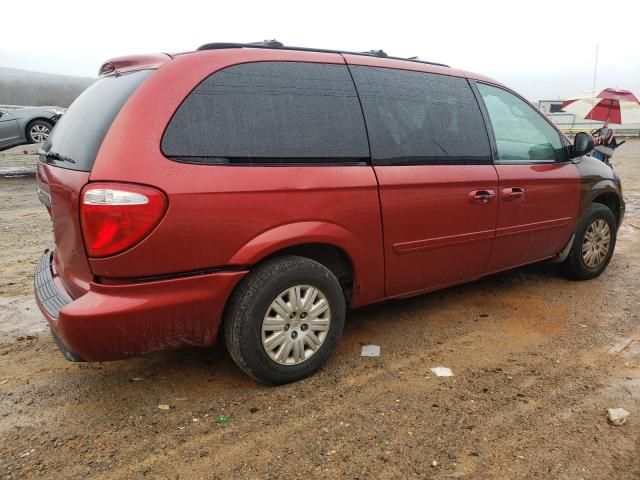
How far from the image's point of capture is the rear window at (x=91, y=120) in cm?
246

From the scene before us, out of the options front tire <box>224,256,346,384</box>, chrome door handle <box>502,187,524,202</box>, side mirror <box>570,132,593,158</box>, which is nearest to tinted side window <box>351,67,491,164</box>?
chrome door handle <box>502,187,524,202</box>

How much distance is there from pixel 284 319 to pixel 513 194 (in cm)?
204

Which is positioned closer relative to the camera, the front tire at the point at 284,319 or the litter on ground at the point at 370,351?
the front tire at the point at 284,319

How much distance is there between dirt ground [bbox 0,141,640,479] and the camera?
2.26 meters

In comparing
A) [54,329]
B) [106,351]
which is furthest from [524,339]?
[54,329]

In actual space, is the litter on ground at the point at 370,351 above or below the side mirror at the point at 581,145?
A: below

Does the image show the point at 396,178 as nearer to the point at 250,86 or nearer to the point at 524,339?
the point at 250,86

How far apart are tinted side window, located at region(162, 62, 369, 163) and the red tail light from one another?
0.25m

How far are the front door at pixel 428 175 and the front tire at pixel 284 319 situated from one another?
Answer: 1.72 feet

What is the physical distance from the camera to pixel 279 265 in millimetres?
2699

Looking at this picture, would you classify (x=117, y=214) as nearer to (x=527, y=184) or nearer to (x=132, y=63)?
(x=132, y=63)

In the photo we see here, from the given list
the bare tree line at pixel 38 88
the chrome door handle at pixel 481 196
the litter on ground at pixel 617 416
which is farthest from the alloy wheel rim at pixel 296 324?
the bare tree line at pixel 38 88

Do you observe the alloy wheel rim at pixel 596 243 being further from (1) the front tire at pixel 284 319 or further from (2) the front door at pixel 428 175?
(1) the front tire at pixel 284 319

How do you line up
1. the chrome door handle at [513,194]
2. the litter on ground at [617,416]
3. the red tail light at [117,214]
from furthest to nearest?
1. the chrome door handle at [513,194]
2. the litter on ground at [617,416]
3. the red tail light at [117,214]
